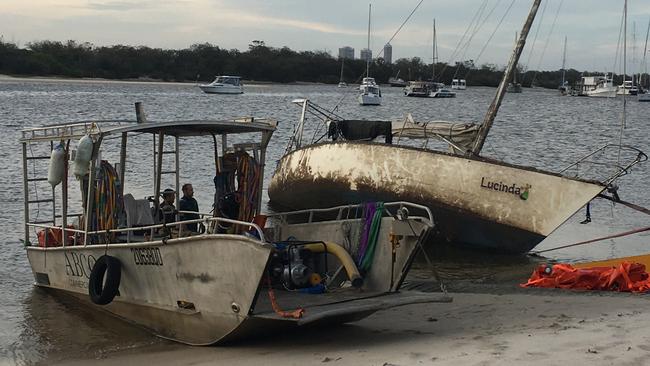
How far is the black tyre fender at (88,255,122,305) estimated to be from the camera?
33.8 feet

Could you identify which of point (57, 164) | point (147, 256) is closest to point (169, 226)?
point (147, 256)

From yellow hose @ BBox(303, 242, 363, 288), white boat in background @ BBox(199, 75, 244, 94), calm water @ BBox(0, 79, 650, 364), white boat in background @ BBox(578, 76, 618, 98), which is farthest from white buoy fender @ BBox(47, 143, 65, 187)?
white boat in background @ BBox(578, 76, 618, 98)

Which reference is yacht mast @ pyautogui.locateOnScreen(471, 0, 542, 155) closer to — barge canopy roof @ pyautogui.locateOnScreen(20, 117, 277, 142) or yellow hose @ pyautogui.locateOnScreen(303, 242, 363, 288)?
barge canopy roof @ pyautogui.locateOnScreen(20, 117, 277, 142)

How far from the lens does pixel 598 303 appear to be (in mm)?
10250

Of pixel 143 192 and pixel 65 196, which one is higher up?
pixel 65 196

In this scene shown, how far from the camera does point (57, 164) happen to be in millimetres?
11852

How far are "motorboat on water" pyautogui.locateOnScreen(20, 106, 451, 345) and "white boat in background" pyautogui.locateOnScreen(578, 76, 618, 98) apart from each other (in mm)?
114841

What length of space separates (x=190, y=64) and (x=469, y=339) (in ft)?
416

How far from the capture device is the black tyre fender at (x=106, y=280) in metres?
10.3

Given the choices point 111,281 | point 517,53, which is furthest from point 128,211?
point 517,53

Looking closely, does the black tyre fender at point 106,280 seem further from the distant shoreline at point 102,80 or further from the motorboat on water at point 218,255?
the distant shoreline at point 102,80

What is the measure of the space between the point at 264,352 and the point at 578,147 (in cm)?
3418

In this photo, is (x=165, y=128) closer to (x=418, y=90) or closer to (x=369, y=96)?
(x=369, y=96)

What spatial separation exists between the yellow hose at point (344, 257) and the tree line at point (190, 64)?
10519 cm
